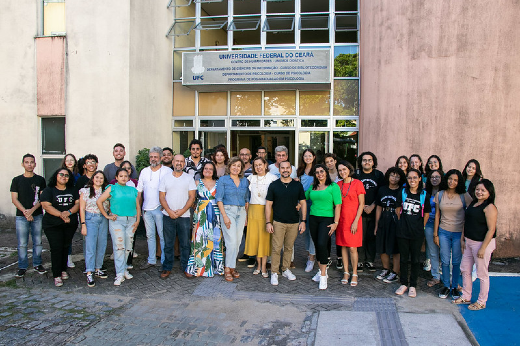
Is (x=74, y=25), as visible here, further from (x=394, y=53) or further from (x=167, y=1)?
(x=394, y=53)

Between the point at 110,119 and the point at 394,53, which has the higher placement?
the point at 394,53

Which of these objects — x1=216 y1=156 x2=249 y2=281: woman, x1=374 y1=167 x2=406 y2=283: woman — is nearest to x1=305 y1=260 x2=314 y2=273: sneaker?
x1=374 y1=167 x2=406 y2=283: woman

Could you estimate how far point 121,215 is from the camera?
17.7 feet

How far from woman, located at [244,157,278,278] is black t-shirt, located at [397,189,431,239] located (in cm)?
190

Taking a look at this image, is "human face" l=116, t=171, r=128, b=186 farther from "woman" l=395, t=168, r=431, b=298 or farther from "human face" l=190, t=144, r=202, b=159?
"woman" l=395, t=168, r=431, b=298

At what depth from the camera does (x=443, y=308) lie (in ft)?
15.0

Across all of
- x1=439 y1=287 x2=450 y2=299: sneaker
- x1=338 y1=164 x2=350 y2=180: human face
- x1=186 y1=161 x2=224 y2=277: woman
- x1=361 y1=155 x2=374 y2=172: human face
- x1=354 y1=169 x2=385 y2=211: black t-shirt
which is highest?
x1=361 y1=155 x2=374 y2=172: human face

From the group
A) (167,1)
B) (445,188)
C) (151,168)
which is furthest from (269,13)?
(445,188)

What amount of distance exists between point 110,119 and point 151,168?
3552 mm

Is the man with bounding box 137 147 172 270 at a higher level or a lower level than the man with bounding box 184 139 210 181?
lower

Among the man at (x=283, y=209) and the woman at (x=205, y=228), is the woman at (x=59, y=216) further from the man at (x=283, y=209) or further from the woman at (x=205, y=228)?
the man at (x=283, y=209)

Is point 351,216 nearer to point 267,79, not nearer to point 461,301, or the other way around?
point 461,301

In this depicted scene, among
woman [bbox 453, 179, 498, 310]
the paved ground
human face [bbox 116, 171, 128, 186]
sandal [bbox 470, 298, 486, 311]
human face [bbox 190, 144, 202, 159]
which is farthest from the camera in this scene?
human face [bbox 190, 144, 202, 159]

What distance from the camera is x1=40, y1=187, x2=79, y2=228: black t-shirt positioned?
5.29 m
